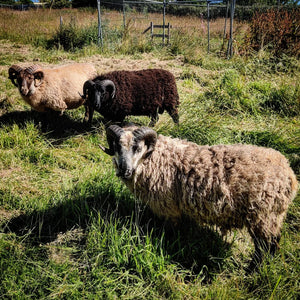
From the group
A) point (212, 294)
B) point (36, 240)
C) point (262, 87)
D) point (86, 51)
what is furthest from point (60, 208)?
point (86, 51)

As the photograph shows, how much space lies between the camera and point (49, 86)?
6.00 metres

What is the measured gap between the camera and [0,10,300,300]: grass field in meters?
2.44

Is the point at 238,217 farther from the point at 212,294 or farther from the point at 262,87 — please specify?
the point at 262,87

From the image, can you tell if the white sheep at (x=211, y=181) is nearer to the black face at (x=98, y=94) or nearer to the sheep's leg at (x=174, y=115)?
the sheep's leg at (x=174, y=115)

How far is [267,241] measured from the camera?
2.64 meters

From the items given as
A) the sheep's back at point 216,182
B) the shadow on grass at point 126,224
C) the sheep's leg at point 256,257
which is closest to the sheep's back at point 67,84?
the shadow on grass at point 126,224

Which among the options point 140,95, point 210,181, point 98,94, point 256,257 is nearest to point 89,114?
point 98,94

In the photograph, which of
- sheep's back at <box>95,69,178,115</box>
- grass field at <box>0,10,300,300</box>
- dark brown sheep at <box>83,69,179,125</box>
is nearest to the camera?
grass field at <box>0,10,300,300</box>

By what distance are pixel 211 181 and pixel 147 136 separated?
2.84ft

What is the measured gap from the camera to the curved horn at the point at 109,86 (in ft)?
18.3

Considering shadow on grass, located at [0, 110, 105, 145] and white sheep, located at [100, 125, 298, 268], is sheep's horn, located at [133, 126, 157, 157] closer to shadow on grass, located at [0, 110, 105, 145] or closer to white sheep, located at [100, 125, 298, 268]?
white sheep, located at [100, 125, 298, 268]

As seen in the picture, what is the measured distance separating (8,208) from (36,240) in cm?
75

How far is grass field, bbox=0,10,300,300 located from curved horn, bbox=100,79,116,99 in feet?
3.17

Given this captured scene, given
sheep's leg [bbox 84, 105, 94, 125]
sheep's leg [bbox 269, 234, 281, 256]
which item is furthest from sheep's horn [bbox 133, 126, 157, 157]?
sheep's leg [bbox 84, 105, 94, 125]
